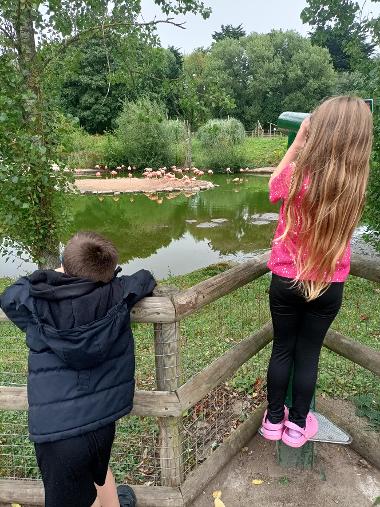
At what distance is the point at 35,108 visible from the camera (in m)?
3.47

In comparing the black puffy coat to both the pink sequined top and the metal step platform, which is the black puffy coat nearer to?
the pink sequined top

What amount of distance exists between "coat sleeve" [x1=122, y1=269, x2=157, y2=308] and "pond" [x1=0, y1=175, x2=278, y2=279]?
7096 millimetres

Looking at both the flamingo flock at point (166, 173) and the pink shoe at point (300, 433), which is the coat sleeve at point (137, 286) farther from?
the flamingo flock at point (166, 173)

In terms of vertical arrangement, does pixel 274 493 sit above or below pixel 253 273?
below

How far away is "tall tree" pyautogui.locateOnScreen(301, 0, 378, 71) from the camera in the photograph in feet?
15.3

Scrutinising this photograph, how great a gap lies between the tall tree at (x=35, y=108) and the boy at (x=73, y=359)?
1816 mm

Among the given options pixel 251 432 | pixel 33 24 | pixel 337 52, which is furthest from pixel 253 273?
pixel 337 52

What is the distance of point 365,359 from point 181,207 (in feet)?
47.5

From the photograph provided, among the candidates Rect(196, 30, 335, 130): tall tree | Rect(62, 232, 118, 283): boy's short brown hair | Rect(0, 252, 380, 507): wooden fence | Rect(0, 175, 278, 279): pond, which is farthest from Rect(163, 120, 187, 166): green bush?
Rect(62, 232, 118, 283): boy's short brown hair

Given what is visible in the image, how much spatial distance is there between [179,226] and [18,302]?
1220 cm

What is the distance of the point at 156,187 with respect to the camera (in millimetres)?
19812

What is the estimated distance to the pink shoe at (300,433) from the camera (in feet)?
6.91

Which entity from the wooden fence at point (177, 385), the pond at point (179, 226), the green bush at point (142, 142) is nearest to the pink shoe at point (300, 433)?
the wooden fence at point (177, 385)

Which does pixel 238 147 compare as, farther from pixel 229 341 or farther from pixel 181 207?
pixel 229 341
